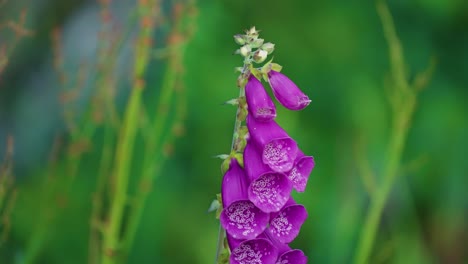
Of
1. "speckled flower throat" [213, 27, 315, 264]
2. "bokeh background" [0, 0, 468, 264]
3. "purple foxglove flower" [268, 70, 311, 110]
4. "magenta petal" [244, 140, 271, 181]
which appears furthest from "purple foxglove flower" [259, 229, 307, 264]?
"bokeh background" [0, 0, 468, 264]

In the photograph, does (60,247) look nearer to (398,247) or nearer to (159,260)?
(159,260)

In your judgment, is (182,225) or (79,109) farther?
(79,109)

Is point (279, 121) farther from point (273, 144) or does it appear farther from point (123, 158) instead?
point (273, 144)

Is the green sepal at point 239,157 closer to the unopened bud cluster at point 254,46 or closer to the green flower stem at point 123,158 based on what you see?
the unopened bud cluster at point 254,46

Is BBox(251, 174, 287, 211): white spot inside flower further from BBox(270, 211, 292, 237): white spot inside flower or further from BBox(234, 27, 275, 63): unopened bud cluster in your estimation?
BBox(234, 27, 275, 63): unopened bud cluster

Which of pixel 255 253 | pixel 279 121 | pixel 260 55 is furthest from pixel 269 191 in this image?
pixel 279 121

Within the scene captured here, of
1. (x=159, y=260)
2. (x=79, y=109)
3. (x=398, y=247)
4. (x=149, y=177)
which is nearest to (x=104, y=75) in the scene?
(x=149, y=177)

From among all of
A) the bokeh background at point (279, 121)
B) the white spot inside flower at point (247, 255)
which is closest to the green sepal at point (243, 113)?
the white spot inside flower at point (247, 255)

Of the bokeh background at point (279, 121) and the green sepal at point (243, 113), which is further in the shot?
the bokeh background at point (279, 121)
